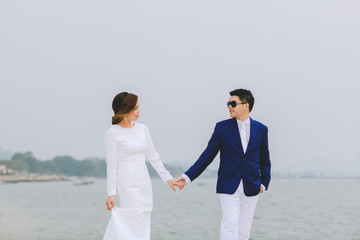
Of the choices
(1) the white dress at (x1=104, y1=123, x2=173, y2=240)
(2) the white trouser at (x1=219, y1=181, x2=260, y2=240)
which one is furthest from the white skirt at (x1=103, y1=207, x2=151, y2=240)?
(2) the white trouser at (x1=219, y1=181, x2=260, y2=240)

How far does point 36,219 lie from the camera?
5975 cm

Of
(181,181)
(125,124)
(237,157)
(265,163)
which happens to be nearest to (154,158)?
(125,124)

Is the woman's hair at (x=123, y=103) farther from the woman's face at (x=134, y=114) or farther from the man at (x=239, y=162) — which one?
the man at (x=239, y=162)

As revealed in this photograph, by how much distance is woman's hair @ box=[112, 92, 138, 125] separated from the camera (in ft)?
17.8

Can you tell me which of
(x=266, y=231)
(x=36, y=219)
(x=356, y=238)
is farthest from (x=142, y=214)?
(x=36, y=219)

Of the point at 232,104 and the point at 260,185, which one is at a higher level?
the point at 232,104

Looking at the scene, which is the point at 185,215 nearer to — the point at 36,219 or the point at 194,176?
the point at 36,219

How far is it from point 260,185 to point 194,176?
828 millimetres

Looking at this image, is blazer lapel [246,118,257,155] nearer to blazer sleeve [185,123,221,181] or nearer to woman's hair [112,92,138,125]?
blazer sleeve [185,123,221,181]

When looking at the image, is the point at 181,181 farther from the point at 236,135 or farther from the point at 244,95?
the point at 244,95

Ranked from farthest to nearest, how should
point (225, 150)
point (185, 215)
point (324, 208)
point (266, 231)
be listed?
1. point (324, 208)
2. point (185, 215)
3. point (266, 231)
4. point (225, 150)

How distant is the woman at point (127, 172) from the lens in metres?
5.45

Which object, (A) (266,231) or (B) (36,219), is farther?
(B) (36,219)

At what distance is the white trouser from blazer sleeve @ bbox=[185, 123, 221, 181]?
487mm
